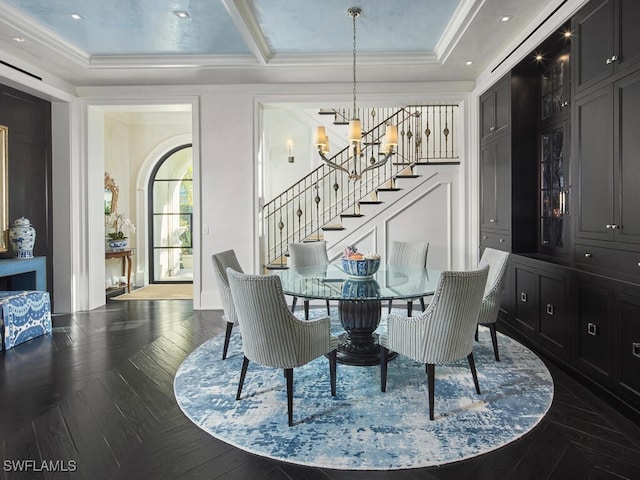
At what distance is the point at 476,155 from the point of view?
17.7 ft

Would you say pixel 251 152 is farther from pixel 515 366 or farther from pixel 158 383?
pixel 515 366

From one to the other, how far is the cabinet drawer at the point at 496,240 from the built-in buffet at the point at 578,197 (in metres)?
0.02

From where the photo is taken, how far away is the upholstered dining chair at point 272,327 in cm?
243

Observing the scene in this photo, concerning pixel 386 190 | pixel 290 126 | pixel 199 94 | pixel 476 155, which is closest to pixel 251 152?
pixel 199 94

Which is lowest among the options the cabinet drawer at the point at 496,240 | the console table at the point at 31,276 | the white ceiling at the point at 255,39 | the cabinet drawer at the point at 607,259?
the console table at the point at 31,276

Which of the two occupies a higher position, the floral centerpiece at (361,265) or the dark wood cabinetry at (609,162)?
the dark wood cabinetry at (609,162)

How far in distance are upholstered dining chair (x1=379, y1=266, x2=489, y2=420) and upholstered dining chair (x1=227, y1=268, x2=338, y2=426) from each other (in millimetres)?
616

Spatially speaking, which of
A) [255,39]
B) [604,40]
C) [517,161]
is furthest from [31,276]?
[604,40]

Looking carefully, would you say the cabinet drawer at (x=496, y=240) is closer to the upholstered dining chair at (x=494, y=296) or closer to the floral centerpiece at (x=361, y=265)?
the upholstered dining chair at (x=494, y=296)

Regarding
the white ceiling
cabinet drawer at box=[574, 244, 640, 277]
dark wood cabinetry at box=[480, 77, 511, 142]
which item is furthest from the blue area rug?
the white ceiling

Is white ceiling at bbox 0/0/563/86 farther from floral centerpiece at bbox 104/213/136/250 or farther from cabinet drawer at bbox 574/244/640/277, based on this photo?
floral centerpiece at bbox 104/213/136/250

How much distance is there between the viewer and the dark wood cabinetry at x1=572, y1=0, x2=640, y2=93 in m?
2.54

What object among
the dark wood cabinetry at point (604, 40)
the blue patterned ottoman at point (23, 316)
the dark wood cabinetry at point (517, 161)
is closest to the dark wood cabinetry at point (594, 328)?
the dark wood cabinetry at point (517, 161)

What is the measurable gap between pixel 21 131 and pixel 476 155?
5903mm
